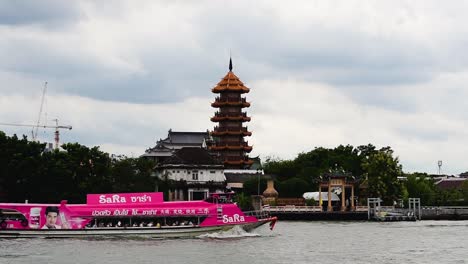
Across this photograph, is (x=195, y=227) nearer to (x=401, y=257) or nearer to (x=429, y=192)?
(x=401, y=257)

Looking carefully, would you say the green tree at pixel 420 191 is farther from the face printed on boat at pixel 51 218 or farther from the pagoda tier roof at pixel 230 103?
the face printed on boat at pixel 51 218

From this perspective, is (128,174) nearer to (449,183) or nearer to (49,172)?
(49,172)

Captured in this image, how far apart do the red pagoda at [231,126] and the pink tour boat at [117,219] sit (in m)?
81.1

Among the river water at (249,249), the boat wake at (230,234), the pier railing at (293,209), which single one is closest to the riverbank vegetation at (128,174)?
the pier railing at (293,209)

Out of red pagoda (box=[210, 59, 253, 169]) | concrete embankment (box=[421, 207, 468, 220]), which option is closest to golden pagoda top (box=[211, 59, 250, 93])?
red pagoda (box=[210, 59, 253, 169])

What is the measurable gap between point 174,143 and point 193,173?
22.6 metres

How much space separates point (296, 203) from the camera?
421 ft

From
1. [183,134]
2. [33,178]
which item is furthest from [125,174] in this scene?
[183,134]

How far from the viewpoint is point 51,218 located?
7075 cm

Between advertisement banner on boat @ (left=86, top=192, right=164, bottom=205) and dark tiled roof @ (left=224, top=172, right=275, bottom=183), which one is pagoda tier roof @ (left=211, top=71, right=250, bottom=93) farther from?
advertisement banner on boat @ (left=86, top=192, right=164, bottom=205)

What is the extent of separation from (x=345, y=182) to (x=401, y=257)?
70323 millimetres

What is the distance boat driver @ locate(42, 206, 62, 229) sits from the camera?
70562mm

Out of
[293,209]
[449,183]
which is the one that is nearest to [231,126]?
[293,209]

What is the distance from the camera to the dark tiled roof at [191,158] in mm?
139875
